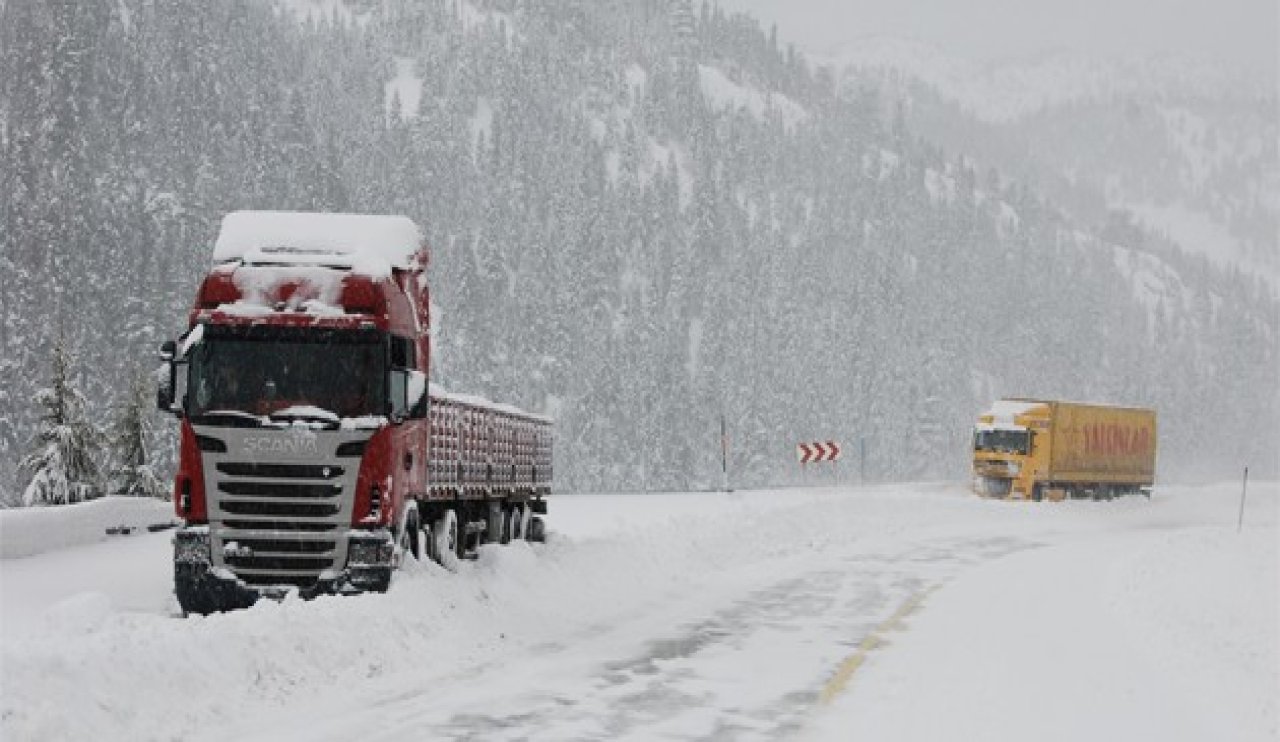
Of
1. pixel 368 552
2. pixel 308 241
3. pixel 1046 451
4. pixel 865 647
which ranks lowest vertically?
pixel 1046 451

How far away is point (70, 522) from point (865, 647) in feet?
49.6

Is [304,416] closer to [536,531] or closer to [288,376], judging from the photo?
[288,376]

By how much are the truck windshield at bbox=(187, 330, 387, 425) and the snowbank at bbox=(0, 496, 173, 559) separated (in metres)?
8.79

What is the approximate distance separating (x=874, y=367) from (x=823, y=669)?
131 metres

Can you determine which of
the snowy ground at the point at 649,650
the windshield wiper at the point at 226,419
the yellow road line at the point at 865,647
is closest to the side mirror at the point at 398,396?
the windshield wiper at the point at 226,419

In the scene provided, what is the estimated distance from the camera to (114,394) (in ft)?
253

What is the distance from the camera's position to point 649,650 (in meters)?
14.0

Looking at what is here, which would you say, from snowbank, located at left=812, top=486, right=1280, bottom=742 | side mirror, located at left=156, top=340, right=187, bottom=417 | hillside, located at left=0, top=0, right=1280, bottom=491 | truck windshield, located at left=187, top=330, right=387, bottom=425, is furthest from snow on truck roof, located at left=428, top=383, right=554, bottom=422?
hillside, located at left=0, top=0, right=1280, bottom=491

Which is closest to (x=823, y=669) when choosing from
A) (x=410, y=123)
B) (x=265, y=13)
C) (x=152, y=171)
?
(x=152, y=171)

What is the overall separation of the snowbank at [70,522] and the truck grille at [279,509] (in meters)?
8.86

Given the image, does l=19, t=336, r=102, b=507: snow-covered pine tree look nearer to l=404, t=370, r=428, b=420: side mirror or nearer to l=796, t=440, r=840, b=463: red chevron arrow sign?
l=796, t=440, r=840, b=463: red chevron arrow sign

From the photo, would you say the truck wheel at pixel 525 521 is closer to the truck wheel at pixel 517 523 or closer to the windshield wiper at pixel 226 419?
the truck wheel at pixel 517 523

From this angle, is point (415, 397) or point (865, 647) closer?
point (865, 647)

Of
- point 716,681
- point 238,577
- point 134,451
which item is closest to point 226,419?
point 238,577
